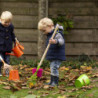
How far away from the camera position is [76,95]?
3316mm

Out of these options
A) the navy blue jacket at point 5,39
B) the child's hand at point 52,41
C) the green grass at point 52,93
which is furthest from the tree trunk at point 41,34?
the green grass at point 52,93

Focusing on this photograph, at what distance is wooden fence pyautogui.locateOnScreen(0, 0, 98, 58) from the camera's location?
702 centimetres

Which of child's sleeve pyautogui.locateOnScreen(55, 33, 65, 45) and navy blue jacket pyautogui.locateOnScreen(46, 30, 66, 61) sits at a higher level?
child's sleeve pyautogui.locateOnScreen(55, 33, 65, 45)

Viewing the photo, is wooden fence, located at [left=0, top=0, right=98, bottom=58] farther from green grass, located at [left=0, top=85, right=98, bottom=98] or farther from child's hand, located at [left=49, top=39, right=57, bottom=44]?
green grass, located at [left=0, top=85, right=98, bottom=98]

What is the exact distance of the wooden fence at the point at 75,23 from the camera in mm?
7020

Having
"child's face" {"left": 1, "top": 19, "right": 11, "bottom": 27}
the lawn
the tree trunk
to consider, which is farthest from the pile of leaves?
"child's face" {"left": 1, "top": 19, "right": 11, "bottom": 27}

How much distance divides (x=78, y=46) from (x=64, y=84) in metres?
2.94

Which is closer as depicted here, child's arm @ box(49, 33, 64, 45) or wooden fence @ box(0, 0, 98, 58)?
child's arm @ box(49, 33, 64, 45)

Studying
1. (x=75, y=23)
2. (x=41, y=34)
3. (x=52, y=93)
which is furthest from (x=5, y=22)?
(x=75, y=23)

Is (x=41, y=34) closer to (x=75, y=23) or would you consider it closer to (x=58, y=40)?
(x=75, y=23)

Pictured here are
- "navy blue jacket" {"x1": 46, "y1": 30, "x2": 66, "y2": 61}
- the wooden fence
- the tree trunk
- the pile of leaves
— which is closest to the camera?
the pile of leaves

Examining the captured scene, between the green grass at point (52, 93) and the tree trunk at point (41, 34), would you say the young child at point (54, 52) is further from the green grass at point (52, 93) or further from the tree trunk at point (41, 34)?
the tree trunk at point (41, 34)

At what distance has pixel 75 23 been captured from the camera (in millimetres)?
7039

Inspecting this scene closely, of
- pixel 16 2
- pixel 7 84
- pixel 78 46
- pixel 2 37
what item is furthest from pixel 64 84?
pixel 16 2
